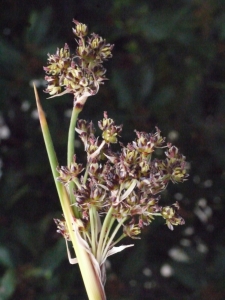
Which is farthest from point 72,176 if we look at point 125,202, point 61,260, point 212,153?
point 212,153

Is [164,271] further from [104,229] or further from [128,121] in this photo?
[104,229]

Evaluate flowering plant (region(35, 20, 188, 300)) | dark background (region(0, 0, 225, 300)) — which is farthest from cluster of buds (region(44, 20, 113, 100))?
dark background (region(0, 0, 225, 300))

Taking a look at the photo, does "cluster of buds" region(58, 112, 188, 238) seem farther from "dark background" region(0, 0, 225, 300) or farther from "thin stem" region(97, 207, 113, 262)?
"dark background" region(0, 0, 225, 300)

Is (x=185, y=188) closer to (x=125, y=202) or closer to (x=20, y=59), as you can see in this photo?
(x=20, y=59)

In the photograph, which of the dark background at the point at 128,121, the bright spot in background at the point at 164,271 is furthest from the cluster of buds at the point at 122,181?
the bright spot in background at the point at 164,271

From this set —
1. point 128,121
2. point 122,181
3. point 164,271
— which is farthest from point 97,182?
point 164,271

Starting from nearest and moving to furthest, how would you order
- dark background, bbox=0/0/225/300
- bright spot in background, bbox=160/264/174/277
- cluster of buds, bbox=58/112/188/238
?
cluster of buds, bbox=58/112/188/238 → dark background, bbox=0/0/225/300 → bright spot in background, bbox=160/264/174/277
